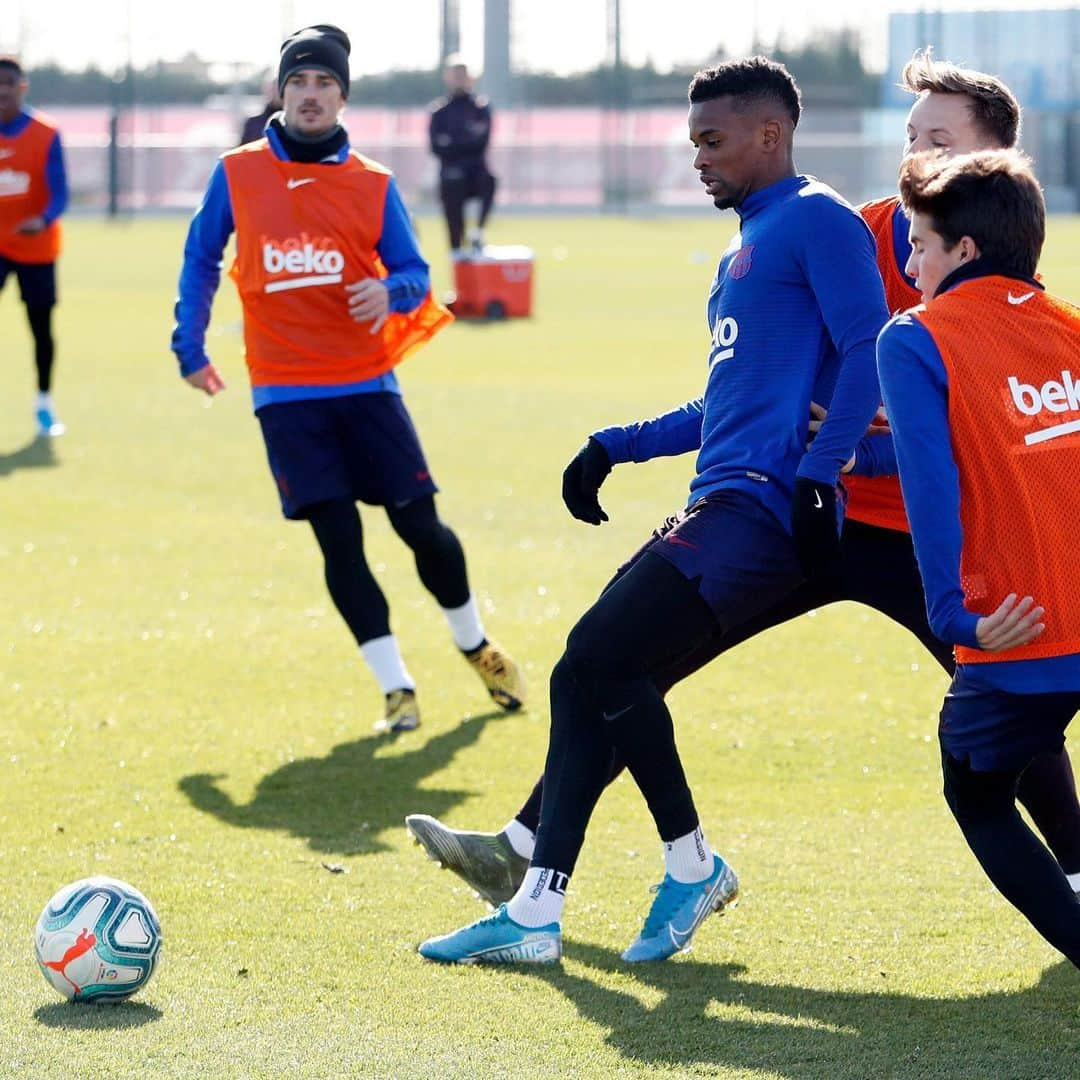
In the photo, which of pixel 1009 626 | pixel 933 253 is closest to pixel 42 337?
pixel 933 253

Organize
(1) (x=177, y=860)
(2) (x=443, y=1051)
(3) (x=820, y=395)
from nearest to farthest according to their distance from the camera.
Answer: (2) (x=443, y=1051), (3) (x=820, y=395), (1) (x=177, y=860)

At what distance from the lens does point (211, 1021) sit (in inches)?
163

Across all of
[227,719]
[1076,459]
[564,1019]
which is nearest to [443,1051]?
[564,1019]

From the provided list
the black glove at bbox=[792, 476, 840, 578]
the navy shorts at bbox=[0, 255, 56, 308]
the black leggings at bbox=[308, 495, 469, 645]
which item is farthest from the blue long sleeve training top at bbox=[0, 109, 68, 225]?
the black glove at bbox=[792, 476, 840, 578]

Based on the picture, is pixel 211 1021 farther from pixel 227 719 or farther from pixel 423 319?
pixel 423 319

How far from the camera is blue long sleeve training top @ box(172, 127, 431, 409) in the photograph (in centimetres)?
682

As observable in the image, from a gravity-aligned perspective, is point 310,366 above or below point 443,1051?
above

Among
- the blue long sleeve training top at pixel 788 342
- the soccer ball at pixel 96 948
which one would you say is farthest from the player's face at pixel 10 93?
the soccer ball at pixel 96 948

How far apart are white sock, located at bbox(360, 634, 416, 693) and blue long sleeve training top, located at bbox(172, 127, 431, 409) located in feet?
2.83

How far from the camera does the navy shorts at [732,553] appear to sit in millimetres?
4344

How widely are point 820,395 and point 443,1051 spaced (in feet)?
5.47

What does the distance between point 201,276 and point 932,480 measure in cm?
391

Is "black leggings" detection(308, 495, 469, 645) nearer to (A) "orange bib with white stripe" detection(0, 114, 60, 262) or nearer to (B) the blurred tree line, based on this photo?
(A) "orange bib with white stripe" detection(0, 114, 60, 262)

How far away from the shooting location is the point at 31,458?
1253cm
